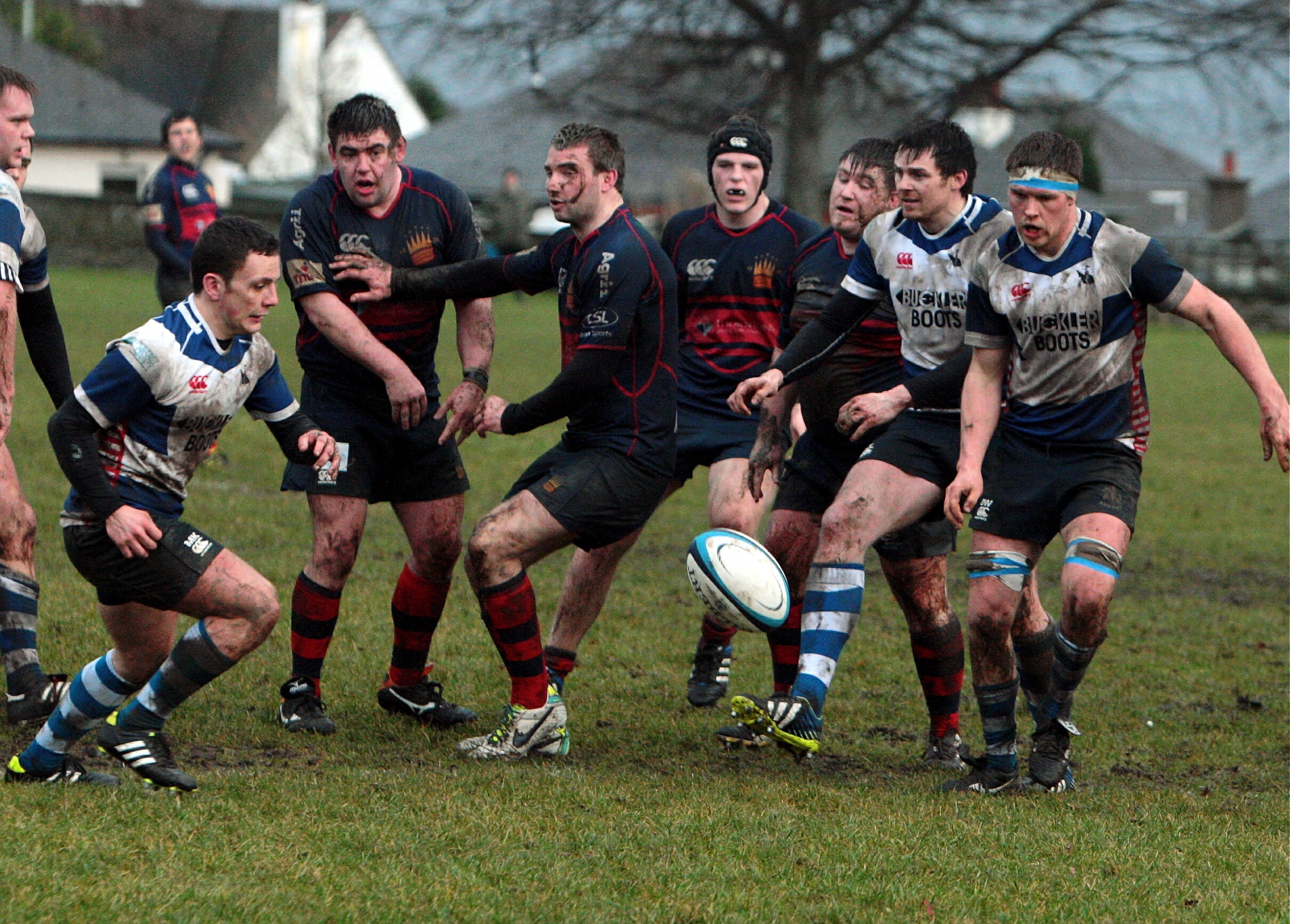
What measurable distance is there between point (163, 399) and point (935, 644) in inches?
126

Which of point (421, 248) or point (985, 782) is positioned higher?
point (421, 248)

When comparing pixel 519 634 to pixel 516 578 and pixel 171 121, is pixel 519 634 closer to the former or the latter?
pixel 516 578

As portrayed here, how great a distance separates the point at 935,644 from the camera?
6324 millimetres

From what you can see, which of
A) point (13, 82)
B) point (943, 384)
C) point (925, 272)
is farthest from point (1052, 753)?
point (13, 82)

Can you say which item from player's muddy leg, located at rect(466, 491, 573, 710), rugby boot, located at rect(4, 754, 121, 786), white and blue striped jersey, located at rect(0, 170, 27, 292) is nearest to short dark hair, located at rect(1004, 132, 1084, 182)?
player's muddy leg, located at rect(466, 491, 573, 710)

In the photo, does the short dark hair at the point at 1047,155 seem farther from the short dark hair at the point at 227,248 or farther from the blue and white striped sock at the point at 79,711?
the blue and white striped sock at the point at 79,711

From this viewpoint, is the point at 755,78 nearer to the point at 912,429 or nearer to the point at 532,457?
the point at 532,457

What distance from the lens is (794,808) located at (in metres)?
5.19

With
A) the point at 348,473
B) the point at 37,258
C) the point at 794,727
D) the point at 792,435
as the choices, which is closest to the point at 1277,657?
the point at 792,435

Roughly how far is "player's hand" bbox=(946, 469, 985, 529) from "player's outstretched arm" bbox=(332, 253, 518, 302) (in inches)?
77.0

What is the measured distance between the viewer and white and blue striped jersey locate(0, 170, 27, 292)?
222 inches

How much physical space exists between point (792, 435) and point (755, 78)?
24.9m

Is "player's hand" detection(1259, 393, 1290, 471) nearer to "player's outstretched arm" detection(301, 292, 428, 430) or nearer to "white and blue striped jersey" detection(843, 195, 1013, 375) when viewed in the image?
"white and blue striped jersey" detection(843, 195, 1013, 375)

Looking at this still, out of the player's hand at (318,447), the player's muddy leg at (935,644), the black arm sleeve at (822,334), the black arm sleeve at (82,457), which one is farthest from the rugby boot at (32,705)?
the player's muddy leg at (935,644)
